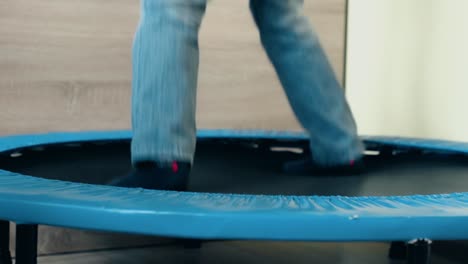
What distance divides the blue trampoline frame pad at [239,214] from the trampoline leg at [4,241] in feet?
0.77

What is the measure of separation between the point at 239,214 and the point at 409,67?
3.65ft

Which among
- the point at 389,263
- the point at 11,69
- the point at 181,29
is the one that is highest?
the point at 181,29

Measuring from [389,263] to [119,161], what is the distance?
591mm

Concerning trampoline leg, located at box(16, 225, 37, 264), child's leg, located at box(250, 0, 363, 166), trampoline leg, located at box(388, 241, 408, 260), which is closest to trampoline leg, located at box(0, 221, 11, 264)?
trampoline leg, located at box(16, 225, 37, 264)

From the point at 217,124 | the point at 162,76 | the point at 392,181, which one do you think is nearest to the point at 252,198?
the point at 162,76

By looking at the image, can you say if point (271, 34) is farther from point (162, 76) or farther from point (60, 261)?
point (60, 261)

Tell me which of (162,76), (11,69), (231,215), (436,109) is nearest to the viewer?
(231,215)

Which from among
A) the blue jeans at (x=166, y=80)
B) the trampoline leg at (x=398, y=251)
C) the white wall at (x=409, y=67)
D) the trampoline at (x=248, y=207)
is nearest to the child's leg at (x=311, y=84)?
the trampoline at (x=248, y=207)

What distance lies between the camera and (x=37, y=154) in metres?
1.26

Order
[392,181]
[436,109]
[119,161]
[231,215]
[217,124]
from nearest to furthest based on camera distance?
[231,215]
[392,181]
[119,161]
[436,109]
[217,124]

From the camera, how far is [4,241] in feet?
3.25

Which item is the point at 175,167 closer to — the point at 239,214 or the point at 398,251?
the point at 239,214

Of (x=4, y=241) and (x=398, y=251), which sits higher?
(x=4, y=241)

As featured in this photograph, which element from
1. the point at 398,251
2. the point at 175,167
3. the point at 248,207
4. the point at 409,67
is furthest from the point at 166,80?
the point at 409,67
